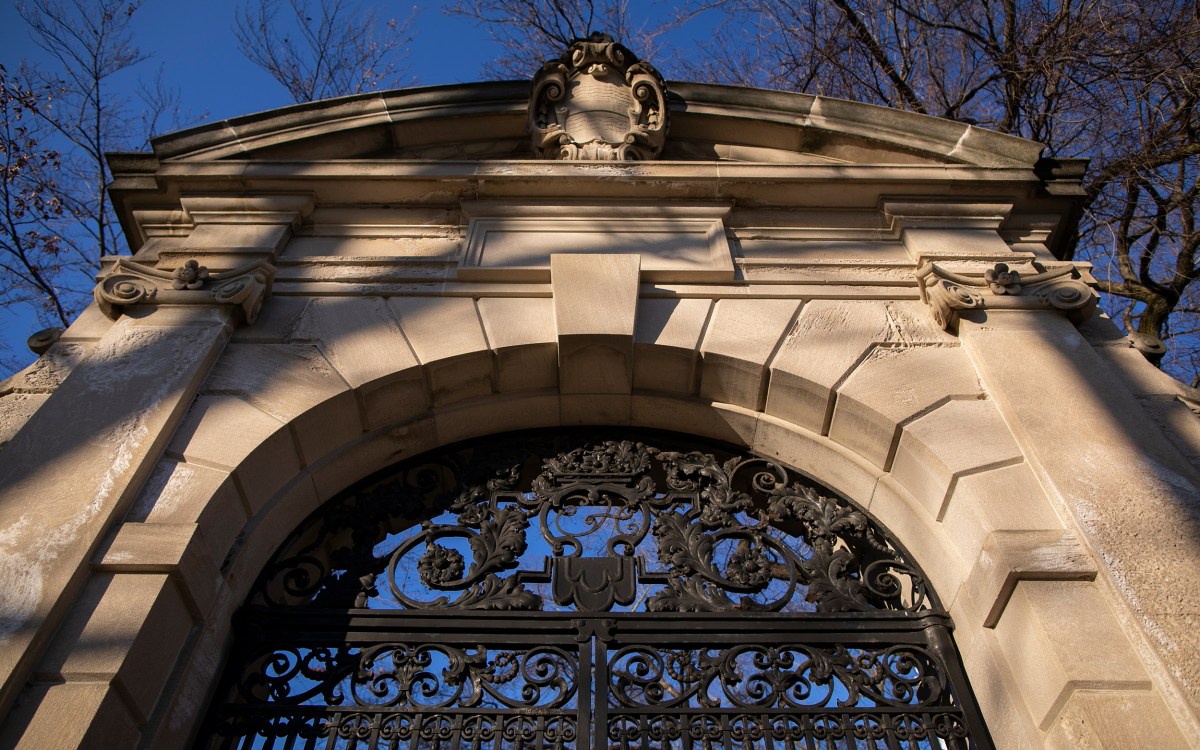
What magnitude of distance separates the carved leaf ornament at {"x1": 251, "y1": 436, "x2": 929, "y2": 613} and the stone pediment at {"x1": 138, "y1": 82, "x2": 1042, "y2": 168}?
2.35 meters

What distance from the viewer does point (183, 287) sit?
557cm

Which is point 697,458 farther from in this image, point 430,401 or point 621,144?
point 621,144

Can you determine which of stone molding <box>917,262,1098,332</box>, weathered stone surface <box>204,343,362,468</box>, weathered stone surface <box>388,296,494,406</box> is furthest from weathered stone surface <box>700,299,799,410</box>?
weathered stone surface <box>204,343,362,468</box>

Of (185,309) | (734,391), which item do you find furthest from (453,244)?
(734,391)

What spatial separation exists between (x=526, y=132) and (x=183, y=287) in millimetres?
2667

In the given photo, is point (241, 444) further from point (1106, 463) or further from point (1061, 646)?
point (1106, 463)

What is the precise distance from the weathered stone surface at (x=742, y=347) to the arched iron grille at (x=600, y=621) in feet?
1.26

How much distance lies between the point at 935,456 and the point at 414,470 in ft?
9.33

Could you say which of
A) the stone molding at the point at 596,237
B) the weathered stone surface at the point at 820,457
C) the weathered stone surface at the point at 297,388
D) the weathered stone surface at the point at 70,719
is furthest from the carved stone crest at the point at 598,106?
the weathered stone surface at the point at 70,719

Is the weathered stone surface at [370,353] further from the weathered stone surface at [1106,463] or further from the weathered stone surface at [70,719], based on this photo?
the weathered stone surface at [1106,463]

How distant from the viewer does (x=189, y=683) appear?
166 inches

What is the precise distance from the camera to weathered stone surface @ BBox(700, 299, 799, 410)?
216 inches

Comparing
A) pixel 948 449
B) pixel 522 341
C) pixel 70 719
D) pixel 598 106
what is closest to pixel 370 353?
pixel 522 341

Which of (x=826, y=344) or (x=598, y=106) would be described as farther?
(x=598, y=106)
